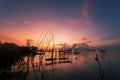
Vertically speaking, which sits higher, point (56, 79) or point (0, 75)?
point (0, 75)

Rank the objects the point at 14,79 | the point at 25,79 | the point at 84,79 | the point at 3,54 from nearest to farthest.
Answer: the point at 14,79
the point at 25,79
the point at 84,79
the point at 3,54

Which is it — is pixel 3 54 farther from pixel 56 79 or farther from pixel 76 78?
pixel 76 78

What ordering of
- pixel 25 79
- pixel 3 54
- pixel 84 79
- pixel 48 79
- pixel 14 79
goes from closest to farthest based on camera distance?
pixel 14 79 → pixel 25 79 → pixel 48 79 → pixel 84 79 → pixel 3 54

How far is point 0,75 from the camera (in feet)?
95.8

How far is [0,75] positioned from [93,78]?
2496cm

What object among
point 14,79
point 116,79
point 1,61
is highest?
point 1,61

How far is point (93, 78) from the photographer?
3794 cm

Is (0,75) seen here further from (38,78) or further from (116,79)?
(116,79)

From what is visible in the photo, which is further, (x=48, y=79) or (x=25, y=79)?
(x=48, y=79)

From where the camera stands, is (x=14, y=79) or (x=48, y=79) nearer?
(x=14, y=79)

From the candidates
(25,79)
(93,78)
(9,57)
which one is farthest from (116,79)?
(9,57)

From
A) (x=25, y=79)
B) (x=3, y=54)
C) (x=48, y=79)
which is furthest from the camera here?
(x=3, y=54)

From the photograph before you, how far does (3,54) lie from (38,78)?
15340 millimetres

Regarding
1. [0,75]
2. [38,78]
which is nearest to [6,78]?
[0,75]
